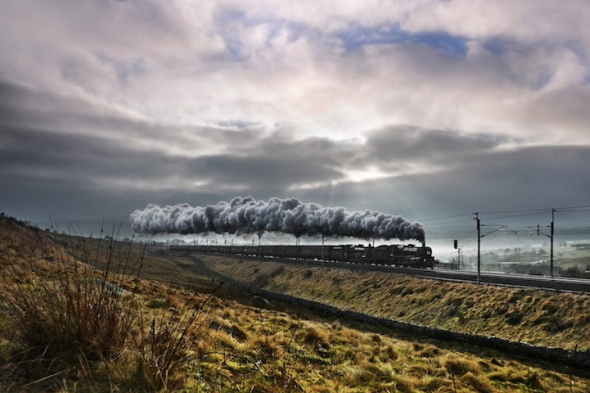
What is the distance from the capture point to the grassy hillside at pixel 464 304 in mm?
26397

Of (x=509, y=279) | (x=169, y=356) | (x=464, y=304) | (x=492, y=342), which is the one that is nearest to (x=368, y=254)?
(x=509, y=279)

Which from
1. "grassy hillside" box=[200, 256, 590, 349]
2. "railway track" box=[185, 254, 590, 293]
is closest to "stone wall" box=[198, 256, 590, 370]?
"grassy hillside" box=[200, 256, 590, 349]

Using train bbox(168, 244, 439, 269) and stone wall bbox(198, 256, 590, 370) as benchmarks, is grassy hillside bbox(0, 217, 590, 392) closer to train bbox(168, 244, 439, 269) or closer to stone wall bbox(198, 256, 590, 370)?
stone wall bbox(198, 256, 590, 370)

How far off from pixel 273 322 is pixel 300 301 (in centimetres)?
3019

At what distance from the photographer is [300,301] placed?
42.2 m

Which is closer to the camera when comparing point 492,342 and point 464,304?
point 492,342

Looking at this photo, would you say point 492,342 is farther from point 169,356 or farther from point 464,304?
point 169,356

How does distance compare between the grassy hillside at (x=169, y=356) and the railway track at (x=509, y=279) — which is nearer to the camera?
the grassy hillside at (x=169, y=356)

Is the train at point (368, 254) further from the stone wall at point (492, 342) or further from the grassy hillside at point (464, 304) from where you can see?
the stone wall at point (492, 342)

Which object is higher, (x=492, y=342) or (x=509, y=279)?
(x=509, y=279)

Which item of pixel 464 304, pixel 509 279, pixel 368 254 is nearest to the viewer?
pixel 464 304

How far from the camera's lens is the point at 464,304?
3344cm

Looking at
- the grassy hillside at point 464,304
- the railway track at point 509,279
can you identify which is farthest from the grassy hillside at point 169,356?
the railway track at point 509,279

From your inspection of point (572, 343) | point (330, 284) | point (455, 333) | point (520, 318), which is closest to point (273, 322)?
point (455, 333)
